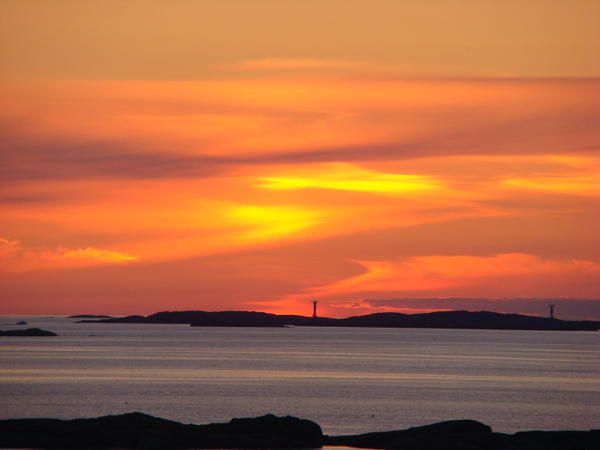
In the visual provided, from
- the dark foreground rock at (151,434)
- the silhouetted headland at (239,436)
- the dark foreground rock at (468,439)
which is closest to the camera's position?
the dark foreground rock at (468,439)

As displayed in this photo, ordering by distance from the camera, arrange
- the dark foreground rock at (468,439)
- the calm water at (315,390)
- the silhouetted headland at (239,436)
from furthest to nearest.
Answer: the calm water at (315,390)
the silhouetted headland at (239,436)
the dark foreground rock at (468,439)

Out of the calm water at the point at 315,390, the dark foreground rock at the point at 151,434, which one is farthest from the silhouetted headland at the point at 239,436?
the calm water at the point at 315,390

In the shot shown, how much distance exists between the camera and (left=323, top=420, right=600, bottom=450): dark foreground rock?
52.4 meters

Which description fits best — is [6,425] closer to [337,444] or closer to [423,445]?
[337,444]

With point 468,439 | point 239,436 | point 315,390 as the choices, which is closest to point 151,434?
point 239,436

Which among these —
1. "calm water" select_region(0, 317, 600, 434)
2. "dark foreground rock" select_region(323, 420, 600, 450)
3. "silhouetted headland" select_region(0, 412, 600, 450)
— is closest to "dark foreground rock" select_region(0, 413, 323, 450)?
"silhouetted headland" select_region(0, 412, 600, 450)

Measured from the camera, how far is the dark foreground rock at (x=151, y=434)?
178 ft

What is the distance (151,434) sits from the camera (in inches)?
2174

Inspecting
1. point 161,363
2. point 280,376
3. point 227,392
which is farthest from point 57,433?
point 161,363

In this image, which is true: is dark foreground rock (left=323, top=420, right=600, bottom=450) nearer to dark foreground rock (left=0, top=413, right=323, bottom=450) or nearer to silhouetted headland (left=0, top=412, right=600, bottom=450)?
silhouetted headland (left=0, top=412, right=600, bottom=450)

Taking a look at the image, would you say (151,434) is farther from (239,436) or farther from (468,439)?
(468,439)

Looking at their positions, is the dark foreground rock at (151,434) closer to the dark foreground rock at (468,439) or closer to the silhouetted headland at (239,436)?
the silhouetted headland at (239,436)

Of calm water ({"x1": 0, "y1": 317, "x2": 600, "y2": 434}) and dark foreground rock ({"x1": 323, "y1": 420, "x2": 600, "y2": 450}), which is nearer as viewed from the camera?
dark foreground rock ({"x1": 323, "y1": 420, "x2": 600, "y2": 450})

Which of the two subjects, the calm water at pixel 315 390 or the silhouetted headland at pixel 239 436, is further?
the calm water at pixel 315 390
